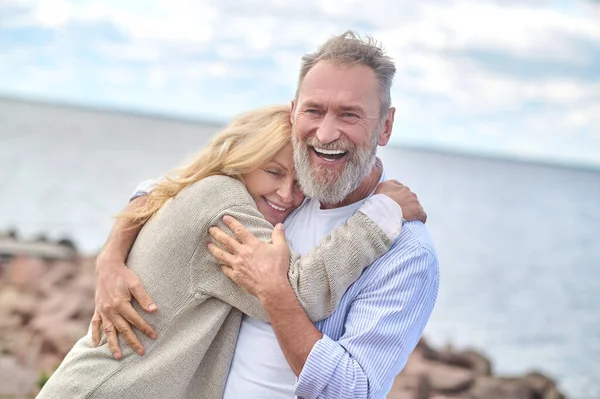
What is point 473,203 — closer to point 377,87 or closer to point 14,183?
point 14,183

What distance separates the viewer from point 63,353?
7.84 meters

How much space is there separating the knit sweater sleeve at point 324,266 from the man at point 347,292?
5 centimetres

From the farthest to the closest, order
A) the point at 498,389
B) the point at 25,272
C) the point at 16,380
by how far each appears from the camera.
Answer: the point at 25,272, the point at 498,389, the point at 16,380

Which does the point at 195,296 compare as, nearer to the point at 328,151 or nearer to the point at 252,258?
the point at 252,258

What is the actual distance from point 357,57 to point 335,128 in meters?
0.25

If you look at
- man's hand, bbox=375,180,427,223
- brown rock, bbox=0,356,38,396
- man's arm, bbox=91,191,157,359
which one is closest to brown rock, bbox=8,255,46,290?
brown rock, bbox=0,356,38,396

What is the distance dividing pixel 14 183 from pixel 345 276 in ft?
60.5

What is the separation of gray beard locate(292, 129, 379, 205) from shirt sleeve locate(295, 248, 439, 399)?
305 mm

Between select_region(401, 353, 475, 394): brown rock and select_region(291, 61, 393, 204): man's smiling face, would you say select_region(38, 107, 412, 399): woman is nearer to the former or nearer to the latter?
select_region(291, 61, 393, 204): man's smiling face

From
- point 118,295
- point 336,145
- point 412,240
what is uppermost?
point 336,145

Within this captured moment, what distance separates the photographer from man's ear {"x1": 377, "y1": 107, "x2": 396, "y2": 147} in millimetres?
2936

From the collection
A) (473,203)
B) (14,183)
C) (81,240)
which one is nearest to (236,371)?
(81,240)

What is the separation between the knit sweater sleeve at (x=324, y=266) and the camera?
2.61 m

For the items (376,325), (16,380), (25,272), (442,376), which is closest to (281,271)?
(376,325)
